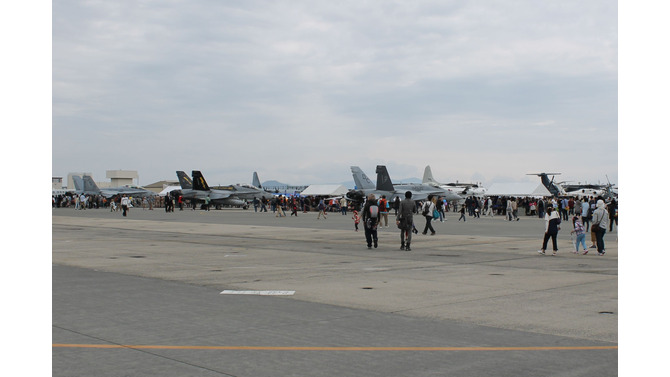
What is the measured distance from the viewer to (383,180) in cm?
6094

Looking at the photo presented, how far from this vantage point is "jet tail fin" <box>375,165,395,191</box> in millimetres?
60594

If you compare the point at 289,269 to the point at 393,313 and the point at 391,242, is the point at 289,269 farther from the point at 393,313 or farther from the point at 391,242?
the point at 391,242

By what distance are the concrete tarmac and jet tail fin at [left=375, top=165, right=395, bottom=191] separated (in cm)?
4369

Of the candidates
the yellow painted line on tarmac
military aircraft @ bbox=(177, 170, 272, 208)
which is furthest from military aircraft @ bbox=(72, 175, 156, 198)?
the yellow painted line on tarmac

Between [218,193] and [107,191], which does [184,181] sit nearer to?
[218,193]

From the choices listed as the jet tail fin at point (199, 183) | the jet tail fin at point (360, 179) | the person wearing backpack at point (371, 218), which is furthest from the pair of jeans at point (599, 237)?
the jet tail fin at point (199, 183)

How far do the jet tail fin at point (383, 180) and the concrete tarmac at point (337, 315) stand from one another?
4369 centimetres

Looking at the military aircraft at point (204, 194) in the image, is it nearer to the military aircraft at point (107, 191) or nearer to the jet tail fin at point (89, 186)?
the military aircraft at point (107, 191)

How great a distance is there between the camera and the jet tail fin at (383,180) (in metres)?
60.6

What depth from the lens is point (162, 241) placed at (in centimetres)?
2238

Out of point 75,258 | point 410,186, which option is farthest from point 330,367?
point 410,186

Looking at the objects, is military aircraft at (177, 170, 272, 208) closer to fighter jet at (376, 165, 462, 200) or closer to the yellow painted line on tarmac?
fighter jet at (376, 165, 462, 200)

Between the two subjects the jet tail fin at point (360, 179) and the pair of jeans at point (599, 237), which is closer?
the pair of jeans at point (599, 237)

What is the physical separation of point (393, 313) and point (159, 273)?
246 inches
